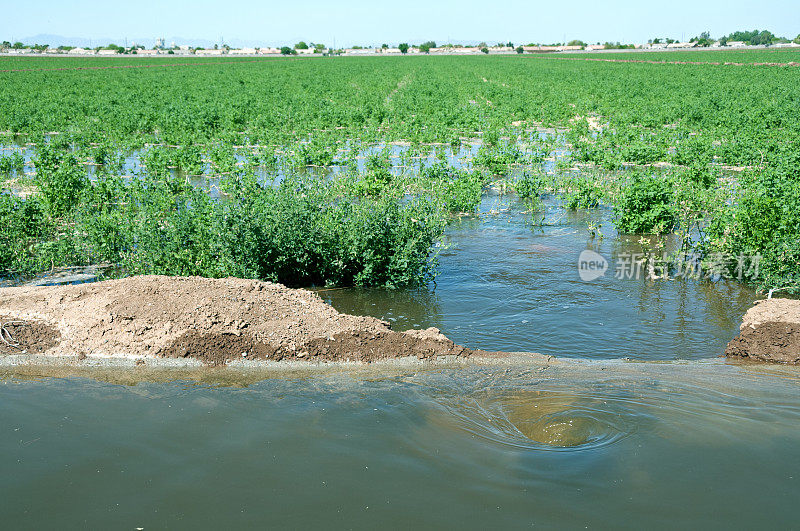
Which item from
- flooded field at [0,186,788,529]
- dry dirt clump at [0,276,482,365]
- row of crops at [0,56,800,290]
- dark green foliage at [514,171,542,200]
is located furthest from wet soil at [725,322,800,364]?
dark green foliage at [514,171,542,200]

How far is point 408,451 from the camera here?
508 centimetres

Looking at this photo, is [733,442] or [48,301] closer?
[733,442]

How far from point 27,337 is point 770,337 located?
7750 millimetres

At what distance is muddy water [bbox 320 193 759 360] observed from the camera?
7895mm

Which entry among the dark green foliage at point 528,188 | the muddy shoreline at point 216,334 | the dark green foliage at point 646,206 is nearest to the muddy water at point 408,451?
the muddy shoreline at point 216,334

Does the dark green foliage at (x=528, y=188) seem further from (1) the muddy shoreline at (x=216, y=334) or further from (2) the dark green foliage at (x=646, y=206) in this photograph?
(1) the muddy shoreline at (x=216, y=334)

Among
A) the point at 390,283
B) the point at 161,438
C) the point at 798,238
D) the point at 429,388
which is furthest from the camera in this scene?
the point at 390,283

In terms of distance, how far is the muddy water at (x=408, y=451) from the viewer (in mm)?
4395

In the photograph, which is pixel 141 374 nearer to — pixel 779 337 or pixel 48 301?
pixel 48 301

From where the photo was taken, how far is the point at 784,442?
5.15m

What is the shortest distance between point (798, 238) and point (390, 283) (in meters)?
5.45

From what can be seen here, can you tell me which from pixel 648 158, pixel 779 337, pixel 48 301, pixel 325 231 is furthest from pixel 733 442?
pixel 648 158

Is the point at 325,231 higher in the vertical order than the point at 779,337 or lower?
higher

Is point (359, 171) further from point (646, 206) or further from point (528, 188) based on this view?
point (646, 206)
